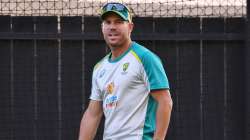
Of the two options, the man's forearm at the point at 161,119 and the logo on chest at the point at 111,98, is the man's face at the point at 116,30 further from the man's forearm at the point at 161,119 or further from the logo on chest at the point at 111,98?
the man's forearm at the point at 161,119

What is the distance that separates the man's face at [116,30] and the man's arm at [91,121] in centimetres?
55

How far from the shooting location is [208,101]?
6504 millimetres

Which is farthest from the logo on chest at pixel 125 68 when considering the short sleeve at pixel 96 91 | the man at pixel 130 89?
the short sleeve at pixel 96 91

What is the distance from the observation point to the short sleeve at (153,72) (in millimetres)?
3660

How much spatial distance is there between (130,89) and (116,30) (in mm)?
367

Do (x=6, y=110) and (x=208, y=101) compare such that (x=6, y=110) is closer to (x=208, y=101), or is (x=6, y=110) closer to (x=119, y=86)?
(x=208, y=101)

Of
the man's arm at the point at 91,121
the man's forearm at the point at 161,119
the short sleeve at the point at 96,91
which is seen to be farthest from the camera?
the man's arm at the point at 91,121

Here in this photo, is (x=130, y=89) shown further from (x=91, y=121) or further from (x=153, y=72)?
(x=91, y=121)

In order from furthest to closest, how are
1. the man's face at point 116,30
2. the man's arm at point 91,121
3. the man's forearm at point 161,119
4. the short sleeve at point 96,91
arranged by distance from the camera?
the man's arm at point 91,121, the short sleeve at point 96,91, the man's face at point 116,30, the man's forearm at point 161,119

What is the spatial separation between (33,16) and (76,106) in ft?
3.33

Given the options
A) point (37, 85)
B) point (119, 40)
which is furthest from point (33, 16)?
point (119, 40)

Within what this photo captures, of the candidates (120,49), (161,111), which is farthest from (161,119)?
(120,49)

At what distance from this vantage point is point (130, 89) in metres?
3.72

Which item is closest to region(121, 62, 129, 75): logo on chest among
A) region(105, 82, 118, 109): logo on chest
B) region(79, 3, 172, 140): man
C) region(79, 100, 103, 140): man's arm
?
region(79, 3, 172, 140): man
